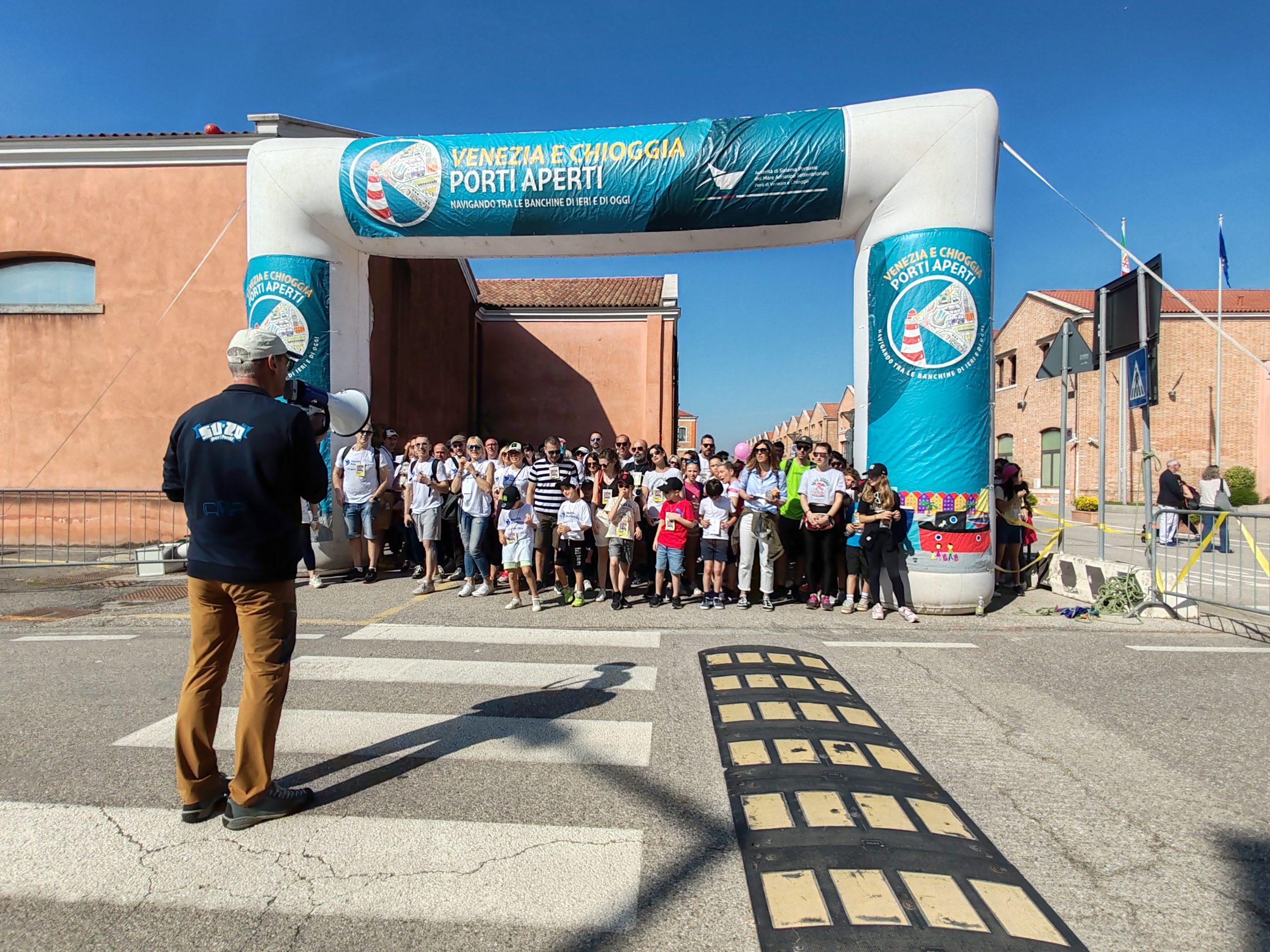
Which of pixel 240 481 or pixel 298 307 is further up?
pixel 298 307

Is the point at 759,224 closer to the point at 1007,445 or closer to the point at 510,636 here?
the point at 510,636

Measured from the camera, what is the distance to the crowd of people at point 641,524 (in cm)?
783

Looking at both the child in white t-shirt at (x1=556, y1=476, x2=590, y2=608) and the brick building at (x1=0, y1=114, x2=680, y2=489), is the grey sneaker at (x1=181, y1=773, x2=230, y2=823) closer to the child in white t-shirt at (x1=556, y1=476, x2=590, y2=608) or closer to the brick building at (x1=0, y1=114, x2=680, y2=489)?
the child in white t-shirt at (x1=556, y1=476, x2=590, y2=608)

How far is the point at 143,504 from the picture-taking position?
11.3 meters

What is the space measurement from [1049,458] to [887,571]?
28466mm

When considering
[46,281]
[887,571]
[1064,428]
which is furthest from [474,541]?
[46,281]

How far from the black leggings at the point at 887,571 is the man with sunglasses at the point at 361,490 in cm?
602

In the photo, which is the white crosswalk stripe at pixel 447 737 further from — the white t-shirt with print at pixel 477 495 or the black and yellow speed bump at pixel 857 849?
the white t-shirt with print at pixel 477 495

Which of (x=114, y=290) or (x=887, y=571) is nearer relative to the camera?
(x=887, y=571)

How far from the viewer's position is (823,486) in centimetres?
786

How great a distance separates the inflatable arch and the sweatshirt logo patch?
21.6 ft

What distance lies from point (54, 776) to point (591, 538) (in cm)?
535

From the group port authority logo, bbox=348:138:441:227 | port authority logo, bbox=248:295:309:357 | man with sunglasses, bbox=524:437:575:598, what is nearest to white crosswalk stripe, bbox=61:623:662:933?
man with sunglasses, bbox=524:437:575:598

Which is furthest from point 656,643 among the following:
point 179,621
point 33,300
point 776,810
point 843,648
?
point 33,300
